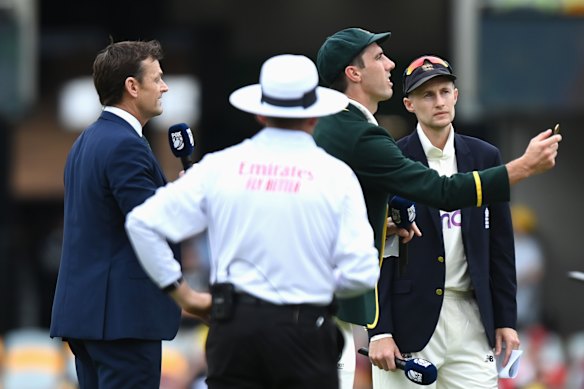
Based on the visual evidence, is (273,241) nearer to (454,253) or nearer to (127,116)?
(127,116)

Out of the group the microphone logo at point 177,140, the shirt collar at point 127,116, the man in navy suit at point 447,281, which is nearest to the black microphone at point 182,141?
the microphone logo at point 177,140

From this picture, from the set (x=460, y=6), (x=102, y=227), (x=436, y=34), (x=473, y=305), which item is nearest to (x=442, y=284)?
(x=473, y=305)

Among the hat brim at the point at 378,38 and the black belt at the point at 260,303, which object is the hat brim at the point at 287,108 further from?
the hat brim at the point at 378,38

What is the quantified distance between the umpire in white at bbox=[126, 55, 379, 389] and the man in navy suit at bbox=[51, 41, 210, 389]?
0.71m

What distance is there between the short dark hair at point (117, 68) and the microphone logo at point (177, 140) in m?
0.30

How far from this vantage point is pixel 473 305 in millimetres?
6492

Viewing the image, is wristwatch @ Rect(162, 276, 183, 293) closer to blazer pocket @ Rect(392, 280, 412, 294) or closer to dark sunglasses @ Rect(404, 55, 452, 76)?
blazer pocket @ Rect(392, 280, 412, 294)

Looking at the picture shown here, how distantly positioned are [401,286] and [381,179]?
0.74 meters

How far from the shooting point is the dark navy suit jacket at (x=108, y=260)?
5828mm

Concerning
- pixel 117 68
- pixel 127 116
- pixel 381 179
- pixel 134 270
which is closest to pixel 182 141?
pixel 127 116

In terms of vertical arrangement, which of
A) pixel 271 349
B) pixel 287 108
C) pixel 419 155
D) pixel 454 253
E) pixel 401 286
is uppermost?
pixel 287 108

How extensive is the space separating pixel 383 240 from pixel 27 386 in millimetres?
6212

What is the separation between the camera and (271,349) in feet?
16.3

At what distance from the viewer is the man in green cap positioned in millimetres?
5691
